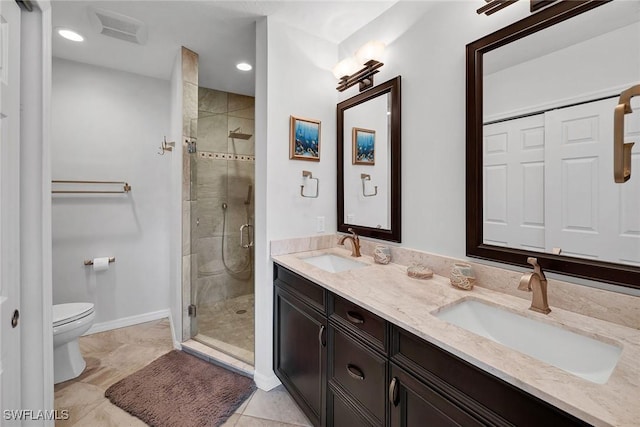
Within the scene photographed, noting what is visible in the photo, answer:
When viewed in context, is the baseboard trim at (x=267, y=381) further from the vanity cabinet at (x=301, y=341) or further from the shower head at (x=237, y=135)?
the shower head at (x=237, y=135)

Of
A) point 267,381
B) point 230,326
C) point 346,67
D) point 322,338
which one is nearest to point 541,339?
point 322,338

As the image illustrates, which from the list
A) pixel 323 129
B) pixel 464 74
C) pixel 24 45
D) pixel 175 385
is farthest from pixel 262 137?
pixel 175 385

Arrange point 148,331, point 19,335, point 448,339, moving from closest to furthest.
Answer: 1. point 448,339
2. point 19,335
3. point 148,331

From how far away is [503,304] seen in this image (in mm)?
1087

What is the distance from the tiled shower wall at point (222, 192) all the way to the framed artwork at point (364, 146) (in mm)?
1787

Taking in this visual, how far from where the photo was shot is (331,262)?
2020 millimetres

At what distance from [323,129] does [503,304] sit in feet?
5.35

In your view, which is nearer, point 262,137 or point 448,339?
point 448,339

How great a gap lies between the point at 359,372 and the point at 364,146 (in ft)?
4.69

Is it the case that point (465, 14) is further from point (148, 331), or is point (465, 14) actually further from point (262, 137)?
point (148, 331)

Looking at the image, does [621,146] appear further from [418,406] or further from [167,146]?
[167,146]

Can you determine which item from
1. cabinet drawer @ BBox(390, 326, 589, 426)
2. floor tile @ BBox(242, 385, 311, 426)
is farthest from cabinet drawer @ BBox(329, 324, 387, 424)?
floor tile @ BBox(242, 385, 311, 426)

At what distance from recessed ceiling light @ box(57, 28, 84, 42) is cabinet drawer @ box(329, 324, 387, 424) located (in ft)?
9.22

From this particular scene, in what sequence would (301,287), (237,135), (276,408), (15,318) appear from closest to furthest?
(15,318) < (301,287) < (276,408) < (237,135)
